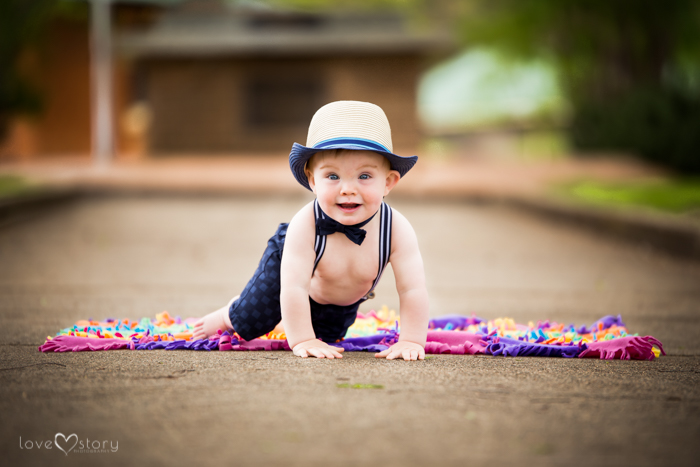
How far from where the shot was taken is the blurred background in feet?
59.5

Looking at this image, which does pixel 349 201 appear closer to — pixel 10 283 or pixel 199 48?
pixel 10 283

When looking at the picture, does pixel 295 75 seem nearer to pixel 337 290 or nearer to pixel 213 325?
pixel 213 325

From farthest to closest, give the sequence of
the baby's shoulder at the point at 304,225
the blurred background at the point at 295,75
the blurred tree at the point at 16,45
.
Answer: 1. the blurred background at the point at 295,75
2. the blurred tree at the point at 16,45
3. the baby's shoulder at the point at 304,225

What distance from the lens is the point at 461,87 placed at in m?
63.8

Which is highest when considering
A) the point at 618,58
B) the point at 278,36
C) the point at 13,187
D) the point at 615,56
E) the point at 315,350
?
the point at 278,36

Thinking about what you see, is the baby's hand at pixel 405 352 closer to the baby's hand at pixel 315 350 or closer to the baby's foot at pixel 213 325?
the baby's hand at pixel 315 350

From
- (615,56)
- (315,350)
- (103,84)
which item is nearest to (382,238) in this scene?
(315,350)

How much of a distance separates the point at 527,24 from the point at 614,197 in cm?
Result: 1528

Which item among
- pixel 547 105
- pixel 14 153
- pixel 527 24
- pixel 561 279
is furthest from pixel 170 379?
pixel 547 105

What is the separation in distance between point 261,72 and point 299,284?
19.7 metres

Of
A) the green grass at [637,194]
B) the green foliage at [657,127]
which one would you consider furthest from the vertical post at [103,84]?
the green foliage at [657,127]

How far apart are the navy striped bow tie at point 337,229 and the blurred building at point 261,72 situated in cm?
1844

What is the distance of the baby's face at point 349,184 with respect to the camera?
286 cm

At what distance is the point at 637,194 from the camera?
36.7ft
